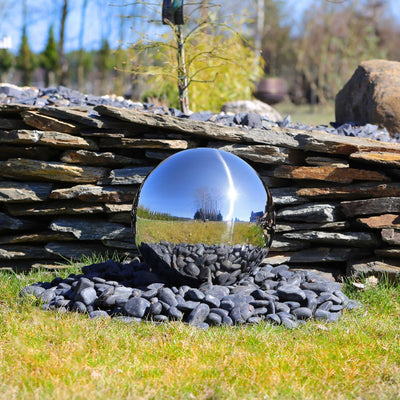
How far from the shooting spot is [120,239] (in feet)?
15.2

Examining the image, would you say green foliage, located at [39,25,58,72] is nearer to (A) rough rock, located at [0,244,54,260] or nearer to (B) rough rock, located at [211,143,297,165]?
(A) rough rock, located at [0,244,54,260]

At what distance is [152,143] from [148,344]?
211cm

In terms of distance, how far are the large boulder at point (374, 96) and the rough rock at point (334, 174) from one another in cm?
182

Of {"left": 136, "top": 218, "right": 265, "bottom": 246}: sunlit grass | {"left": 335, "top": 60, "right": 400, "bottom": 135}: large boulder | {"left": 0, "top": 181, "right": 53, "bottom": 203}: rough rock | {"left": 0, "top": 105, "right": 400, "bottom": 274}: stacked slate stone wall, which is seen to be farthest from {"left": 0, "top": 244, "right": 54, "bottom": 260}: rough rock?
{"left": 335, "top": 60, "right": 400, "bottom": 135}: large boulder

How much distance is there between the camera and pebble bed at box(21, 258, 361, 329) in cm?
330

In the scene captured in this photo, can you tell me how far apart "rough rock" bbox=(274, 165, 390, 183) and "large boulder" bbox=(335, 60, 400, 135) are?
1823mm

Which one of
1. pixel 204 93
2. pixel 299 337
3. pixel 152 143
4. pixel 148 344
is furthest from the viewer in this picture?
pixel 204 93

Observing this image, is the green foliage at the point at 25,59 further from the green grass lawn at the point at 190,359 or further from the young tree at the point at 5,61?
the green grass lawn at the point at 190,359

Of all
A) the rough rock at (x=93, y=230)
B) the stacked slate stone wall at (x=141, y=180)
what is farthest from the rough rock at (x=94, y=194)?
the rough rock at (x=93, y=230)

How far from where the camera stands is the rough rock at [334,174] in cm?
432

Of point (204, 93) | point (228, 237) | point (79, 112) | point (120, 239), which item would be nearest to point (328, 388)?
point (228, 237)

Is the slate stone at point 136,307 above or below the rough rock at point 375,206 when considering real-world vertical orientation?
below

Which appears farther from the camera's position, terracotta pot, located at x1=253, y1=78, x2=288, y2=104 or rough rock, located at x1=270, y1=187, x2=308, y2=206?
terracotta pot, located at x1=253, y1=78, x2=288, y2=104

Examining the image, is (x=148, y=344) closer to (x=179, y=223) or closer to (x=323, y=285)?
(x=179, y=223)
